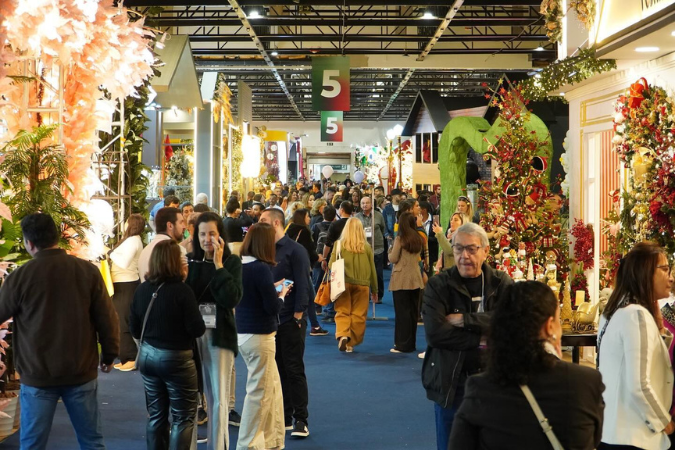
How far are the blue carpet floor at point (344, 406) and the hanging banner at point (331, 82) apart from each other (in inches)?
364

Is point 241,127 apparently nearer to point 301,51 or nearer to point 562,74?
point 301,51

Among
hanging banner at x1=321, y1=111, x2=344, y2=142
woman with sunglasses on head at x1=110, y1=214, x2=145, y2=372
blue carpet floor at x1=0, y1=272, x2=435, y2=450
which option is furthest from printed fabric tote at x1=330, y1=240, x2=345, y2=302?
hanging banner at x1=321, y1=111, x2=344, y2=142

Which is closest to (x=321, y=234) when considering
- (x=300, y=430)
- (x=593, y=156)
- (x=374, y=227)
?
(x=374, y=227)

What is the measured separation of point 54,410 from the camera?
4195mm

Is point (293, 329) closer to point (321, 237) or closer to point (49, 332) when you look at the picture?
point (49, 332)

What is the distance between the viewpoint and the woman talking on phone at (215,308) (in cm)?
493

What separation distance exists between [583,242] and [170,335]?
16.8 ft

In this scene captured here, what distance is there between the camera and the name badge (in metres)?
4.96

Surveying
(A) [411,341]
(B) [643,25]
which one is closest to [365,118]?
(A) [411,341]

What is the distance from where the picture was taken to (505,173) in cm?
839

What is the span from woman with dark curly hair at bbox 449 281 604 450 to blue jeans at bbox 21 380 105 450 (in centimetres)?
257

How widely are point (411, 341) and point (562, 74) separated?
11.3 ft

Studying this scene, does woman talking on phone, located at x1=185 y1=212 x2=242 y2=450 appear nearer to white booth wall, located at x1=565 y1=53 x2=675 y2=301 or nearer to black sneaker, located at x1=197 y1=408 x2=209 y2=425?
black sneaker, located at x1=197 y1=408 x2=209 y2=425

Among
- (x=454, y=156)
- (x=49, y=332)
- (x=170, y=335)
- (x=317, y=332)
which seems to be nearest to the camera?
(x=49, y=332)
